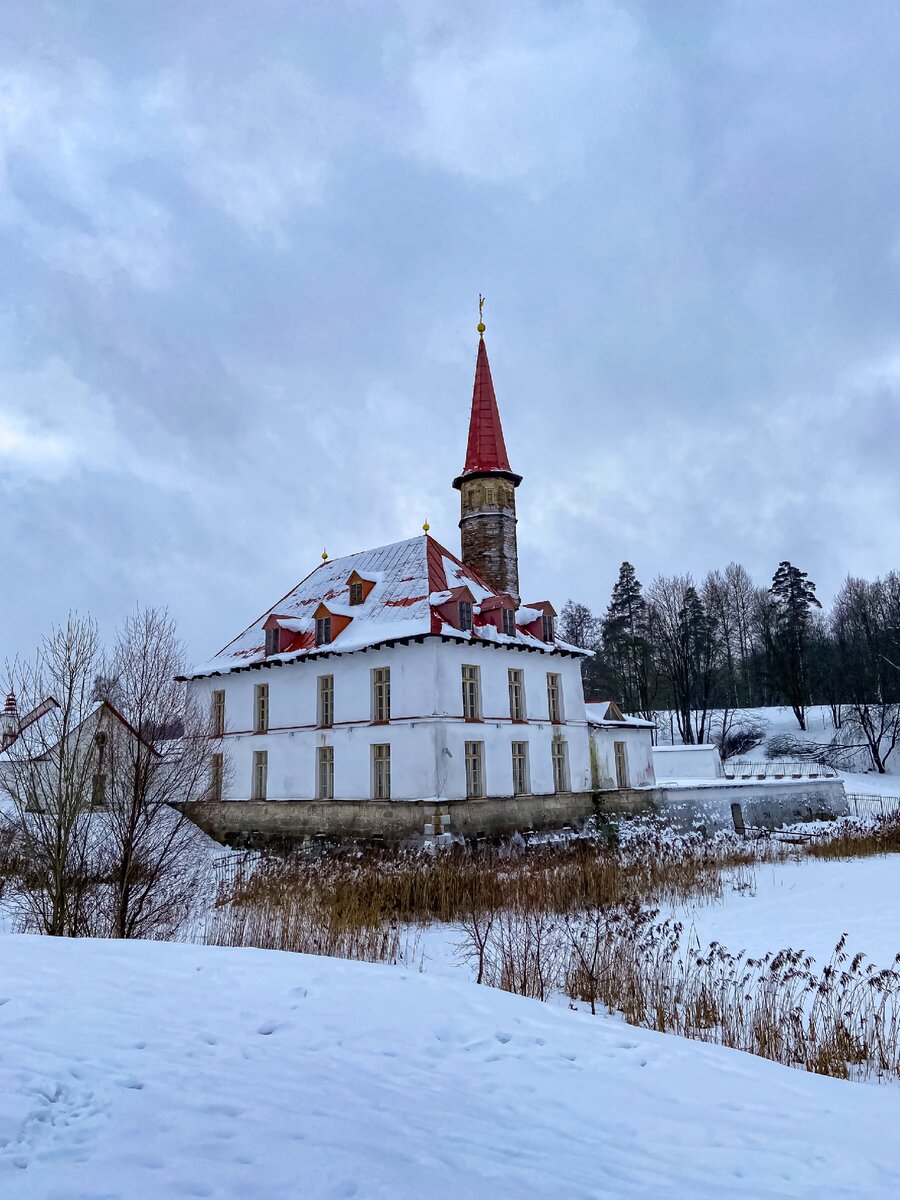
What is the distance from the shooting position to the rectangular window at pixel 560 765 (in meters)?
27.8

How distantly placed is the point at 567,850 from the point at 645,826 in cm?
1011

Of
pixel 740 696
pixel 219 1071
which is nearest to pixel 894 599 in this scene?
pixel 740 696

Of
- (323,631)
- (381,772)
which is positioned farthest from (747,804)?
(323,631)

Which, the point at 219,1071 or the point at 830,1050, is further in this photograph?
the point at 830,1050

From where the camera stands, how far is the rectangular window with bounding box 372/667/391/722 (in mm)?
24953

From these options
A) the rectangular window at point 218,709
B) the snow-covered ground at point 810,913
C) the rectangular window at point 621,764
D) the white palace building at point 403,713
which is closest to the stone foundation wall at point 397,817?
the white palace building at point 403,713

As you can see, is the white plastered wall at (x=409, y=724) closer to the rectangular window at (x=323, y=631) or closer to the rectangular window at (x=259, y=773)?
the rectangular window at (x=259, y=773)

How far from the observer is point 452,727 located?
24016 mm

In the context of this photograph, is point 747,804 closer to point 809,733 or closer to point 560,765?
point 560,765

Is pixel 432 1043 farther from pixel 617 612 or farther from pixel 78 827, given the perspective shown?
pixel 617 612

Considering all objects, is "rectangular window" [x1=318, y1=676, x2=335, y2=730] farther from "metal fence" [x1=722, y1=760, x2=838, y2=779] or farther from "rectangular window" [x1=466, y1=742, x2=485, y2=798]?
"metal fence" [x1=722, y1=760, x2=838, y2=779]

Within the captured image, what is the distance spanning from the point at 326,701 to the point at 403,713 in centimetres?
361

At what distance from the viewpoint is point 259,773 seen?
27.9 m

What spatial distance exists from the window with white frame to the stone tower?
6.21 meters
